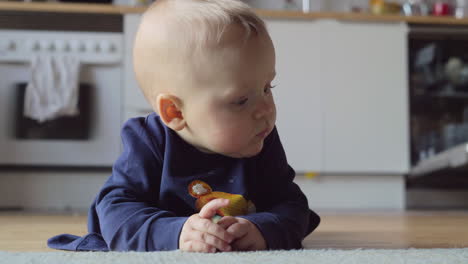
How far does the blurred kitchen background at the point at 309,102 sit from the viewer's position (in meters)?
2.41

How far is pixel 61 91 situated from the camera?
7.79 ft

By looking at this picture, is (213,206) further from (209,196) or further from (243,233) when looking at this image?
(209,196)

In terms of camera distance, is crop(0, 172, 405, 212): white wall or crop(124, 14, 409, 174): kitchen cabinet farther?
crop(124, 14, 409, 174): kitchen cabinet

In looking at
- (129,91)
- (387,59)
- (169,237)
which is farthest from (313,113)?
(169,237)

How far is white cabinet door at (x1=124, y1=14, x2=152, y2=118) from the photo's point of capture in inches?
97.5

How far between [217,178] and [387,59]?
6.47ft

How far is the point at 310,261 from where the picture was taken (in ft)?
1.90

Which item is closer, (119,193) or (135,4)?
(119,193)

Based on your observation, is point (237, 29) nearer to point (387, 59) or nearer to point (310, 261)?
point (310, 261)

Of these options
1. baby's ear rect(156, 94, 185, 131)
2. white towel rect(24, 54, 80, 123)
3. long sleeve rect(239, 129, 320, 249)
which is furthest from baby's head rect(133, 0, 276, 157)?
white towel rect(24, 54, 80, 123)

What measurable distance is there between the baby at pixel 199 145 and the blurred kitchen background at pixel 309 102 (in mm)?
1593

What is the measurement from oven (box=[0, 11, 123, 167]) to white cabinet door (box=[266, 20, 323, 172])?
0.72 m

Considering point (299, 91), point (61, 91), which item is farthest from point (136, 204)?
point (299, 91)

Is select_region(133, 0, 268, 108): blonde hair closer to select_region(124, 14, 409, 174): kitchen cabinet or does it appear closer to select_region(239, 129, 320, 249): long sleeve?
select_region(239, 129, 320, 249): long sleeve
